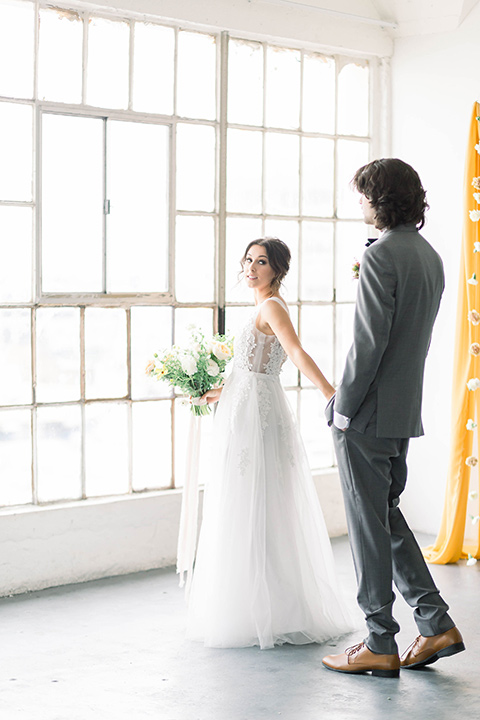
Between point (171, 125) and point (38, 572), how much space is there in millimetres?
2383

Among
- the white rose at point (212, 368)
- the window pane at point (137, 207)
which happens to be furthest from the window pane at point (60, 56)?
the white rose at point (212, 368)

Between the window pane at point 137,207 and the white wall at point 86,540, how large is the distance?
1131 millimetres

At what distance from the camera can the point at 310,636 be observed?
3.62 meters

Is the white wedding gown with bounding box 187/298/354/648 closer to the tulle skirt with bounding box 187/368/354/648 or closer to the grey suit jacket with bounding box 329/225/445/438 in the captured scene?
the tulle skirt with bounding box 187/368/354/648

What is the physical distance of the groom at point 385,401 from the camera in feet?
10.1

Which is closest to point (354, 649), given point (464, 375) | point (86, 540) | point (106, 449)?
point (86, 540)

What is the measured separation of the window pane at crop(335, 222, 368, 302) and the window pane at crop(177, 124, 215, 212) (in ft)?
3.20

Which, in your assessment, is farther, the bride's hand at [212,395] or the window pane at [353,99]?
the window pane at [353,99]

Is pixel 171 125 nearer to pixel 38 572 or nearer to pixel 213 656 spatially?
pixel 38 572

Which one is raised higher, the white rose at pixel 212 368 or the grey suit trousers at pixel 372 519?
the white rose at pixel 212 368

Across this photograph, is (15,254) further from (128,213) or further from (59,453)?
(59,453)

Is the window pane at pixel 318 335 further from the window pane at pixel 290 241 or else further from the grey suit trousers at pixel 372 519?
the grey suit trousers at pixel 372 519

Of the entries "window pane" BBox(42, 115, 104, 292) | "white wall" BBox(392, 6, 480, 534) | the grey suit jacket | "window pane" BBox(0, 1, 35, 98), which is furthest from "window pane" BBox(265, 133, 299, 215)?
the grey suit jacket

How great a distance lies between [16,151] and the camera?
431cm
